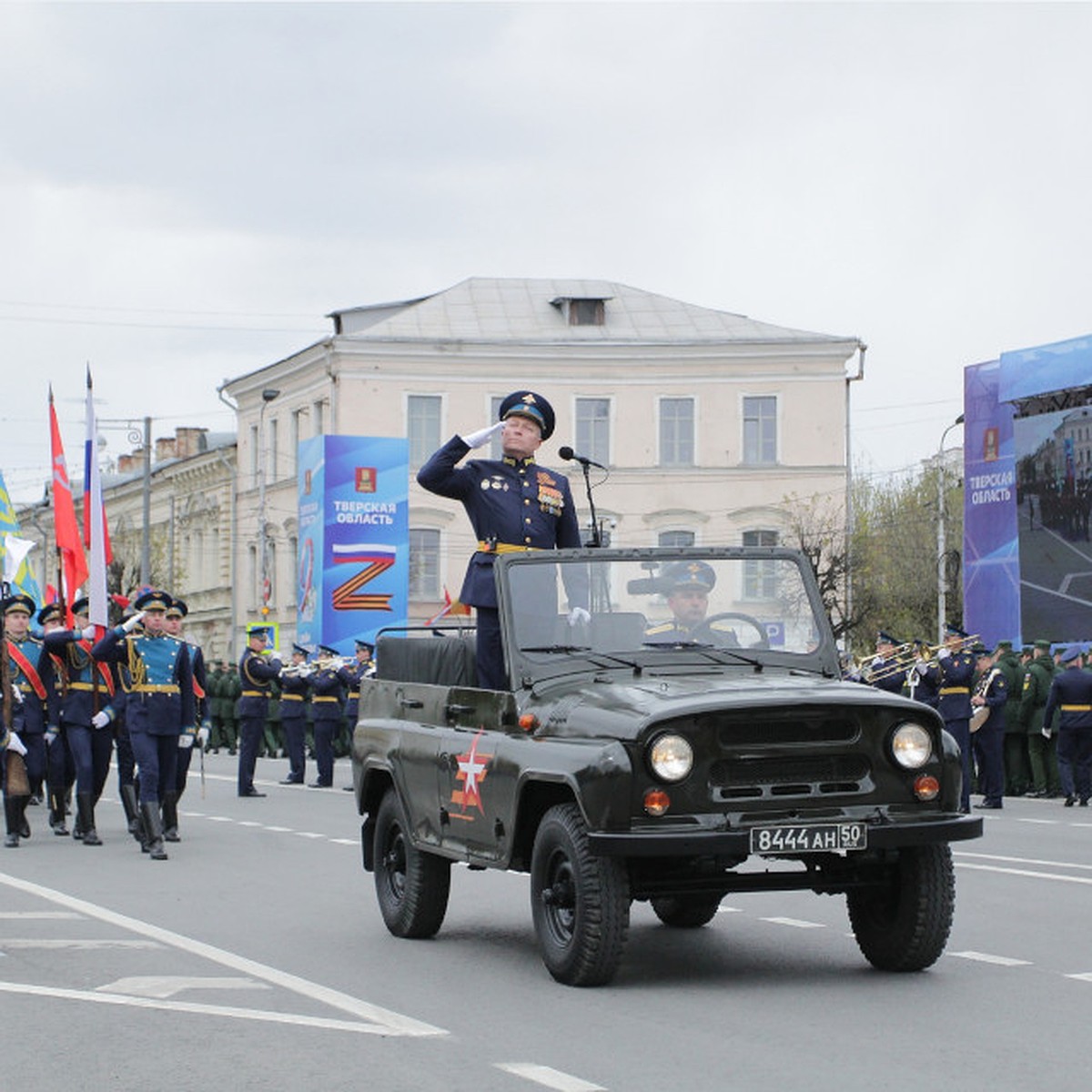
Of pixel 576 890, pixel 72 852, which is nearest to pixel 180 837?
pixel 72 852

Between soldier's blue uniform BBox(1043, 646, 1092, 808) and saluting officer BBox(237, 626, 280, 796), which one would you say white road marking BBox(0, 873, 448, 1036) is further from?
soldier's blue uniform BBox(1043, 646, 1092, 808)

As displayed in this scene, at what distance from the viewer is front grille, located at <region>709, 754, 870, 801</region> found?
348 inches

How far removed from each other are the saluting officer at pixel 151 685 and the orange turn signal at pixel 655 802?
364 inches

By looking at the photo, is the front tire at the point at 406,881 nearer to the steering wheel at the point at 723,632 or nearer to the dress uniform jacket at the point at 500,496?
the dress uniform jacket at the point at 500,496

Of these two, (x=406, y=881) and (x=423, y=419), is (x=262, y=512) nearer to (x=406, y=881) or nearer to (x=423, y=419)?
(x=423, y=419)

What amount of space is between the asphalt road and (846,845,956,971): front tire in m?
0.13

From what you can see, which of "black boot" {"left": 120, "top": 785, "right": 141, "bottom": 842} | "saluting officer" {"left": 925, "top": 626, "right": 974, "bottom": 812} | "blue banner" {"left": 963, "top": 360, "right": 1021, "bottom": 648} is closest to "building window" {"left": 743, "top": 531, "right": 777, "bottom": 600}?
"black boot" {"left": 120, "top": 785, "right": 141, "bottom": 842}

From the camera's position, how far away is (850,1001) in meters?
8.67

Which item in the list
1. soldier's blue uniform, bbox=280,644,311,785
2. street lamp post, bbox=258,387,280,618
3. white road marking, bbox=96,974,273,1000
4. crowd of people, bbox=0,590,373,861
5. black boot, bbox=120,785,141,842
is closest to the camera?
white road marking, bbox=96,974,273,1000

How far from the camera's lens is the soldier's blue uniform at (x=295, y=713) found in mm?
31219

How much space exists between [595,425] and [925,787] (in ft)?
184

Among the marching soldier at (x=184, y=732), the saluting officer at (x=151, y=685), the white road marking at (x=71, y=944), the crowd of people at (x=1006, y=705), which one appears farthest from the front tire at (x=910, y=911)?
the crowd of people at (x=1006, y=705)

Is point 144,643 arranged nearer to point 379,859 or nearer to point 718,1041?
point 379,859

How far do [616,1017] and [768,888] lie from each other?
1.05 meters
